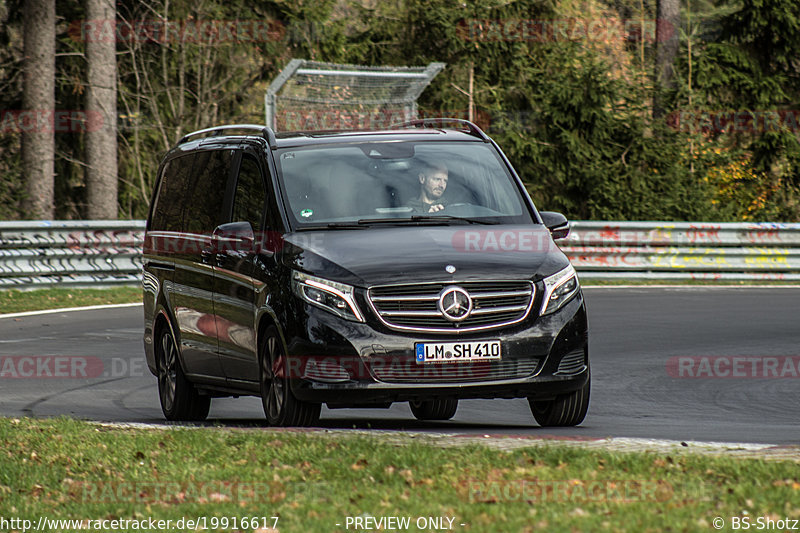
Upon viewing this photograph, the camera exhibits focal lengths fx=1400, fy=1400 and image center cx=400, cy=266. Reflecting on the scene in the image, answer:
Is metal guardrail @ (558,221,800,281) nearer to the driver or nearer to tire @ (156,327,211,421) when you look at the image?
tire @ (156,327,211,421)

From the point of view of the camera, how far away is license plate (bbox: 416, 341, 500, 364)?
27.5 feet

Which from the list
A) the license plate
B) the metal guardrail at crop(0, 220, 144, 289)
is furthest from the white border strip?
the license plate

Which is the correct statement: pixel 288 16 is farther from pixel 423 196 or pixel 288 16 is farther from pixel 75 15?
pixel 423 196

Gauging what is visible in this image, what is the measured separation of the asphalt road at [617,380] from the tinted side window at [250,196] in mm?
1570

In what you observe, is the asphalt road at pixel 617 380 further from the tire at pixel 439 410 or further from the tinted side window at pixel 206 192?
the tinted side window at pixel 206 192

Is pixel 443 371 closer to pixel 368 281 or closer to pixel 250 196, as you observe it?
pixel 368 281

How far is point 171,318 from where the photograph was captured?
35.8 feet

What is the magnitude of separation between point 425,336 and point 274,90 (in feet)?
50.4

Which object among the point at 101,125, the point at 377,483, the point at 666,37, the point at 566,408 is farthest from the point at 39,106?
the point at 377,483

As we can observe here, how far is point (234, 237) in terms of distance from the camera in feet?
31.1

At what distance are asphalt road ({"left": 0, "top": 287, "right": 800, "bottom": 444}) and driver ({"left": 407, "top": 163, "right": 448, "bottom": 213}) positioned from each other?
1.51 metres

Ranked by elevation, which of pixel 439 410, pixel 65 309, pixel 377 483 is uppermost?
pixel 377 483

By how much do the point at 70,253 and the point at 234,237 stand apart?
1335cm

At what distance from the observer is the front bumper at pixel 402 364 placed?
8.31 metres
